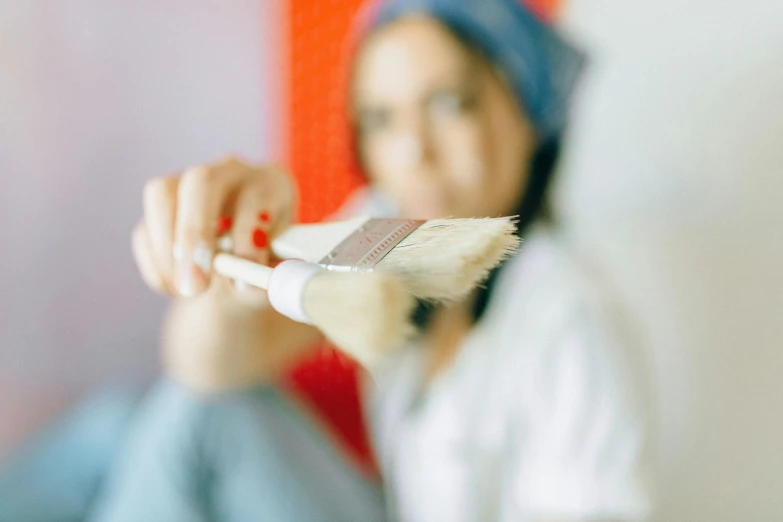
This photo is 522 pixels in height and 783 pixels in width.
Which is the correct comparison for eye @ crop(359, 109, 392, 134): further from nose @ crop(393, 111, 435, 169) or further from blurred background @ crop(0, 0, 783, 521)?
blurred background @ crop(0, 0, 783, 521)

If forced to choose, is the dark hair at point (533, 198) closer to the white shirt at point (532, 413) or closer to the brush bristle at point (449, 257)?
the white shirt at point (532, 413)

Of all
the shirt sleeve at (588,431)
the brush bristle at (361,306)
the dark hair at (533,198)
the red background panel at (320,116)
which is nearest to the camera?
the brush bristle at (361,306)

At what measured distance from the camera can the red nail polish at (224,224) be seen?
12.5 inches

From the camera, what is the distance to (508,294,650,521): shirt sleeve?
452mm

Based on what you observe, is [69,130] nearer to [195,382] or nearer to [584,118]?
[195,382]

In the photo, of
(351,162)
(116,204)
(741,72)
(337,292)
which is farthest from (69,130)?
(741,72)

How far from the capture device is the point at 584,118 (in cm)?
69

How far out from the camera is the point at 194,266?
0.98 feet

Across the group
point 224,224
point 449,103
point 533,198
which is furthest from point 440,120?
point 224,224

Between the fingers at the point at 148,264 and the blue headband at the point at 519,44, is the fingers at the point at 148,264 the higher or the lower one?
the lower one

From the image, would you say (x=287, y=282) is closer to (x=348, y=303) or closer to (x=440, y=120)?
(x=348, y=303)

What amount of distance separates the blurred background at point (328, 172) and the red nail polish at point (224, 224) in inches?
14.7

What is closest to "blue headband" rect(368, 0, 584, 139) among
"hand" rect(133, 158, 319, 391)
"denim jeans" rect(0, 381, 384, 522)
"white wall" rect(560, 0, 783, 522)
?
"white wall" rect(560, 0, 783, 522)

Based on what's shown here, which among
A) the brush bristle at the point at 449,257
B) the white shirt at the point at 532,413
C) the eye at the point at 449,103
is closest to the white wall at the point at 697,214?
the white shirt at the point at 532,413
